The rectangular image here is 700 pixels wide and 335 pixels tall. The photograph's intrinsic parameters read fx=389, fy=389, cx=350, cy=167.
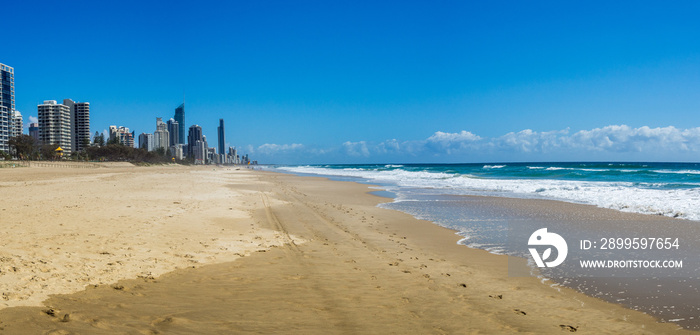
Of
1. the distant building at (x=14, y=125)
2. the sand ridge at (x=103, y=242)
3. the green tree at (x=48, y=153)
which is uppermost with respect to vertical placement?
the distant building at (x=14, y=125)

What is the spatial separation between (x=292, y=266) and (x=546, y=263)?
446 cm

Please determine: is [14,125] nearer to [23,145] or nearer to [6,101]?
[6,101]

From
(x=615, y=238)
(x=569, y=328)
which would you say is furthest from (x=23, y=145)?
(x=569, y=328)

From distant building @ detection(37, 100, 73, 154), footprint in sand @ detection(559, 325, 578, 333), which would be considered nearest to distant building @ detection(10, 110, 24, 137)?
distant building @ detection(37, 100, 73, 154)

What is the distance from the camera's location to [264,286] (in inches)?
209

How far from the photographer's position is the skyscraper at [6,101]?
481ft

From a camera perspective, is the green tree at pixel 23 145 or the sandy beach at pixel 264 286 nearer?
the sandy beach at pixel 264 286

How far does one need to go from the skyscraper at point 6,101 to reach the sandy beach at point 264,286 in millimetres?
184199

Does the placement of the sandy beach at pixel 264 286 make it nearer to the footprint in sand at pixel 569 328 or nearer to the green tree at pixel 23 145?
the footprint in sand at pixel 569 328

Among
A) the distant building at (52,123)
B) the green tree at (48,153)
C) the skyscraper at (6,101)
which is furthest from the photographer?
the distant building at (52,123)

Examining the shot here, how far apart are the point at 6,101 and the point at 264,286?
200257 millimetres

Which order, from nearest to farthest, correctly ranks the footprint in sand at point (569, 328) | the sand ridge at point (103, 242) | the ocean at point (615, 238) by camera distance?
the footprint in sand at point (569, 328) → the ocean at point (615, 238) → the sand ridge at point (103, 242)

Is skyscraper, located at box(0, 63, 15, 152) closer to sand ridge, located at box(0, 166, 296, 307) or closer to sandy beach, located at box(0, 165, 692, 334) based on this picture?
sand ridge, located at box(0, 166, 296, 307)

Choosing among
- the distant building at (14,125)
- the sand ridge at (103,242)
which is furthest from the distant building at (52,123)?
the sand ridge at (103,242)
